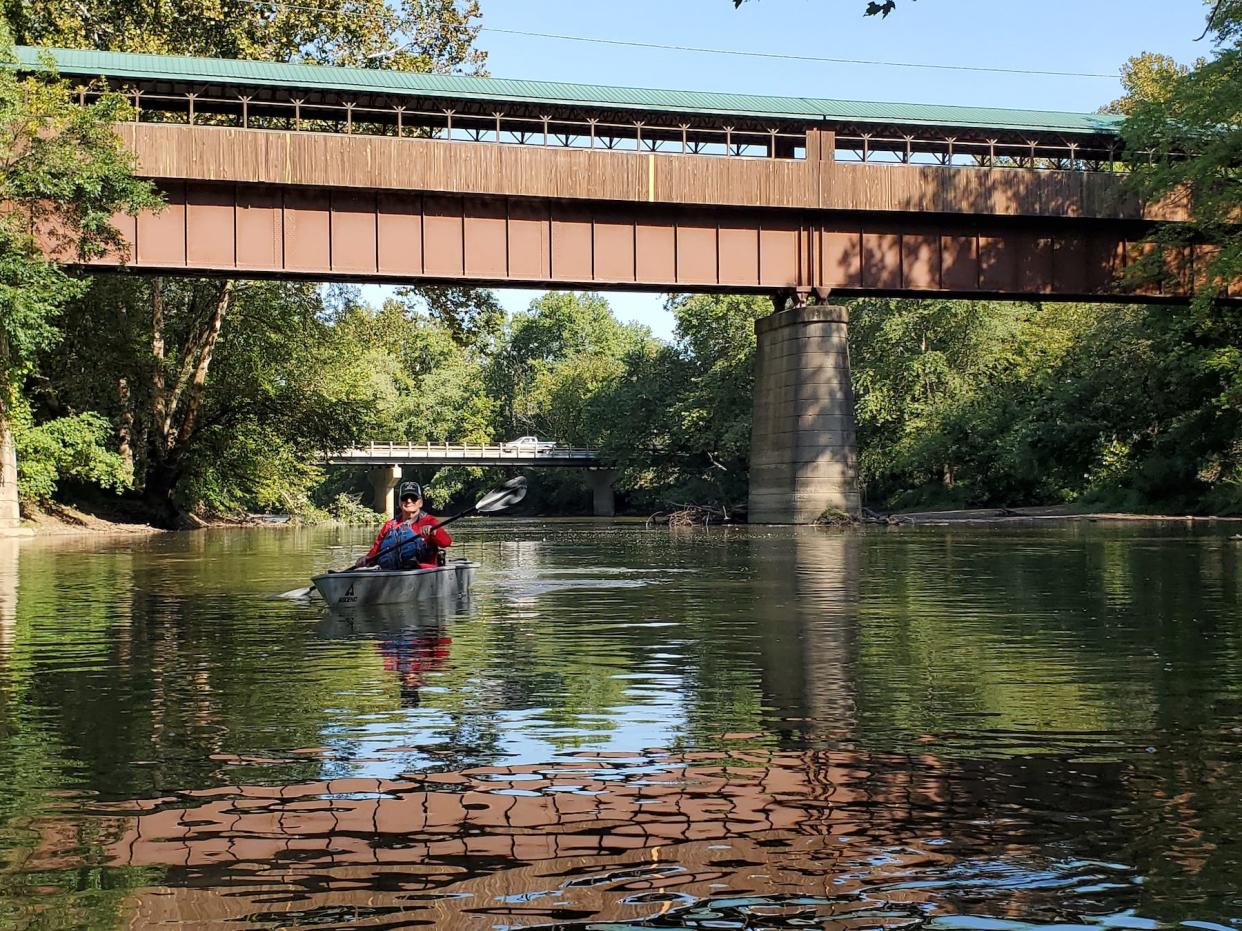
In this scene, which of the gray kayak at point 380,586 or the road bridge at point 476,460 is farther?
the road bridge at point 476,460

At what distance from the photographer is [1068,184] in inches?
Answer: 1786

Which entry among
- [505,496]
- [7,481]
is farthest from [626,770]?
[7,481]

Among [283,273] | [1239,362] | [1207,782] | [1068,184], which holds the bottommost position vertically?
[1207,782]

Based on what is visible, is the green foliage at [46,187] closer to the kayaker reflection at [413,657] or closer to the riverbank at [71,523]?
the riverbank at [71,523]

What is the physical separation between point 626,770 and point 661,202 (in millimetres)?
37867

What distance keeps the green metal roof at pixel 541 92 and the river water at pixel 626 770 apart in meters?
29.4

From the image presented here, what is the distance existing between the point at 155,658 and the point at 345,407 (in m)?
47.5

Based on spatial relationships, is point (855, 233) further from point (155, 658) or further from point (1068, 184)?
point (155, 658)

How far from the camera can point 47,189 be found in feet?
118

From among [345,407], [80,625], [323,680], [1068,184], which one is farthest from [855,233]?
[323,680]

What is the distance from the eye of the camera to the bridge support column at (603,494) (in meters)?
111

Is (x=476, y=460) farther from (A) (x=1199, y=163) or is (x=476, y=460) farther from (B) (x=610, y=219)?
(A) (x=1199, y=163)

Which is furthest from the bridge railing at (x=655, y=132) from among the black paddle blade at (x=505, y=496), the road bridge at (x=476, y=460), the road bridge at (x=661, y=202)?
the road bridge at (x=476, y=460)

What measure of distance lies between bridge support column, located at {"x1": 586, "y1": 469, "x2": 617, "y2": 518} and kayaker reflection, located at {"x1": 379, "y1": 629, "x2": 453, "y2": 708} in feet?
317
